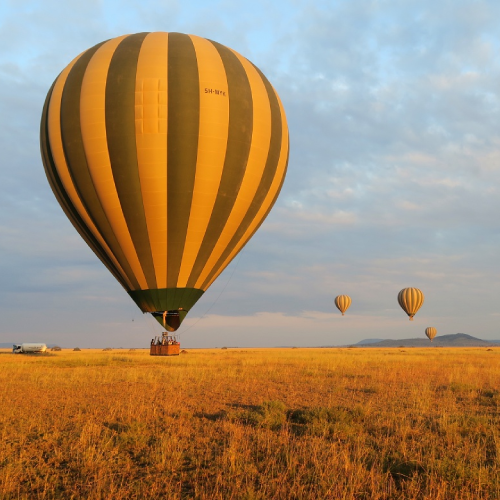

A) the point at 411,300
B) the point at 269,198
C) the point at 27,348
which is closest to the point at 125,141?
the point at 269,198

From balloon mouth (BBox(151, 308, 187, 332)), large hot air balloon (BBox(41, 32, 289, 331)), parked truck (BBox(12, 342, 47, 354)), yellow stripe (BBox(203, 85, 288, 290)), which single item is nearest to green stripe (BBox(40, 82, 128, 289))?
large hot air balloon (BBox(41, 32, 289, 331))

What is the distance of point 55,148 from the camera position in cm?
2436

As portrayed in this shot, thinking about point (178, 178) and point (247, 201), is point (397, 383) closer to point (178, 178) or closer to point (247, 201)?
point (247, 201)

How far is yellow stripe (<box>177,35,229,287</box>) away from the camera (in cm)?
2347

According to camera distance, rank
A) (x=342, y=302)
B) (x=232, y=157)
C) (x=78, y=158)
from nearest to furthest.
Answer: (x=78, y=158) → (x=232, y=157) → (x=342, y=302)

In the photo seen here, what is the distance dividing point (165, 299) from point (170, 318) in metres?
2.03

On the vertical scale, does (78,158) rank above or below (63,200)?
above

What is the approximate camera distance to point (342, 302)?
98.1m

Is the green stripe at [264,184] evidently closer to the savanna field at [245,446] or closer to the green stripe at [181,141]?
the green stripe at [181,141]

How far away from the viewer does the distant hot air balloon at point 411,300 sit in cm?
9231

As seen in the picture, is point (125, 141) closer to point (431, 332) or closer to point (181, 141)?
point (181, 141)

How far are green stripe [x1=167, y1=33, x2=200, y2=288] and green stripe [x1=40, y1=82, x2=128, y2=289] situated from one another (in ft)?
13.1

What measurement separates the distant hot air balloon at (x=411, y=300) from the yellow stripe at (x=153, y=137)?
78.1m

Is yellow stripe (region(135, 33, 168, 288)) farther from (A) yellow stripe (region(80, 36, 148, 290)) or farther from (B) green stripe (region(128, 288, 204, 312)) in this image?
(B) green stripe (region(128, 288, 204, 312))
